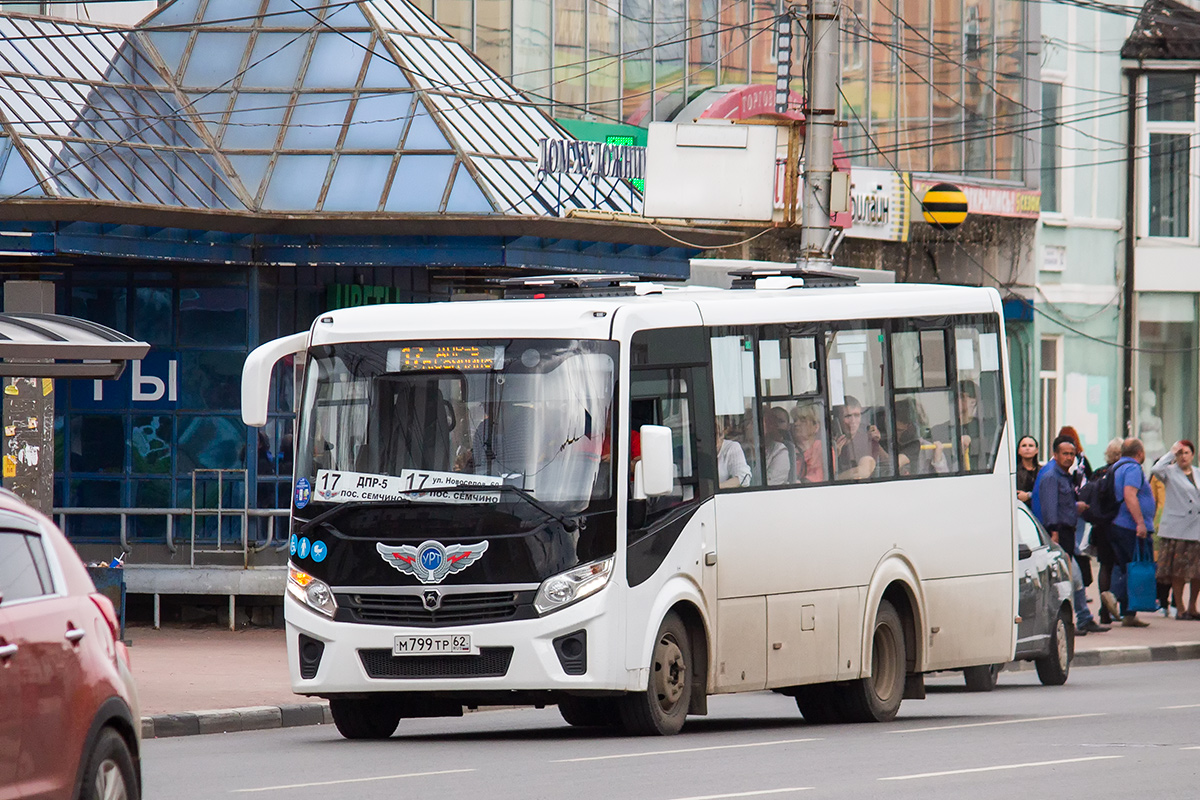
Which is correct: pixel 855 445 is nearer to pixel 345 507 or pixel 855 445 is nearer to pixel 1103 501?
pixel 345 507

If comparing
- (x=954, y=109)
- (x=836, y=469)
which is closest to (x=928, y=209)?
(x=954, y=109)

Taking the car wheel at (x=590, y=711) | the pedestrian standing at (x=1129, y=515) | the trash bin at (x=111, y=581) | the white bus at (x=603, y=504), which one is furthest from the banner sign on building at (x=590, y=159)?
the car wheel at (x=590, y=711)

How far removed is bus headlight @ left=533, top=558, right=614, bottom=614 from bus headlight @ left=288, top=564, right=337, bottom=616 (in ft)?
4.25

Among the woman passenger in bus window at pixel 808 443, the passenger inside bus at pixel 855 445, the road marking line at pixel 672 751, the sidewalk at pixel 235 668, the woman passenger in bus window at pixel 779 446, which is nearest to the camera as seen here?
the road marking line at pixel 672 751

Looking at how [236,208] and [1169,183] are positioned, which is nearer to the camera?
[236,208]

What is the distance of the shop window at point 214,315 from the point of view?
23906 mm

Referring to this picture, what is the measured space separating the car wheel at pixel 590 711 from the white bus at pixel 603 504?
0.03 metres

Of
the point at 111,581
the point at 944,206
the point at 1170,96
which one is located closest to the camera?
the point at 111,581

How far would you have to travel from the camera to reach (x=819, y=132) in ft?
68.3

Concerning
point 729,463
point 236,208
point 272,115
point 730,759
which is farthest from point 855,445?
point 272,115

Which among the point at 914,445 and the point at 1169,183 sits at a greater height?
the point at 1169,183

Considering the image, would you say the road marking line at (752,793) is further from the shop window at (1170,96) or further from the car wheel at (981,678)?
the shop window at (1170,96)

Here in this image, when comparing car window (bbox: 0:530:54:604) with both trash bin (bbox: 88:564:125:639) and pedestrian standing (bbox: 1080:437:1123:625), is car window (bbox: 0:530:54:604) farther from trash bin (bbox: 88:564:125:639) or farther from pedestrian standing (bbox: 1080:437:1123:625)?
pedestrian standing (bbox: 1080:437:1123:625)

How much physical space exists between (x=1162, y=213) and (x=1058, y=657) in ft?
76.6
